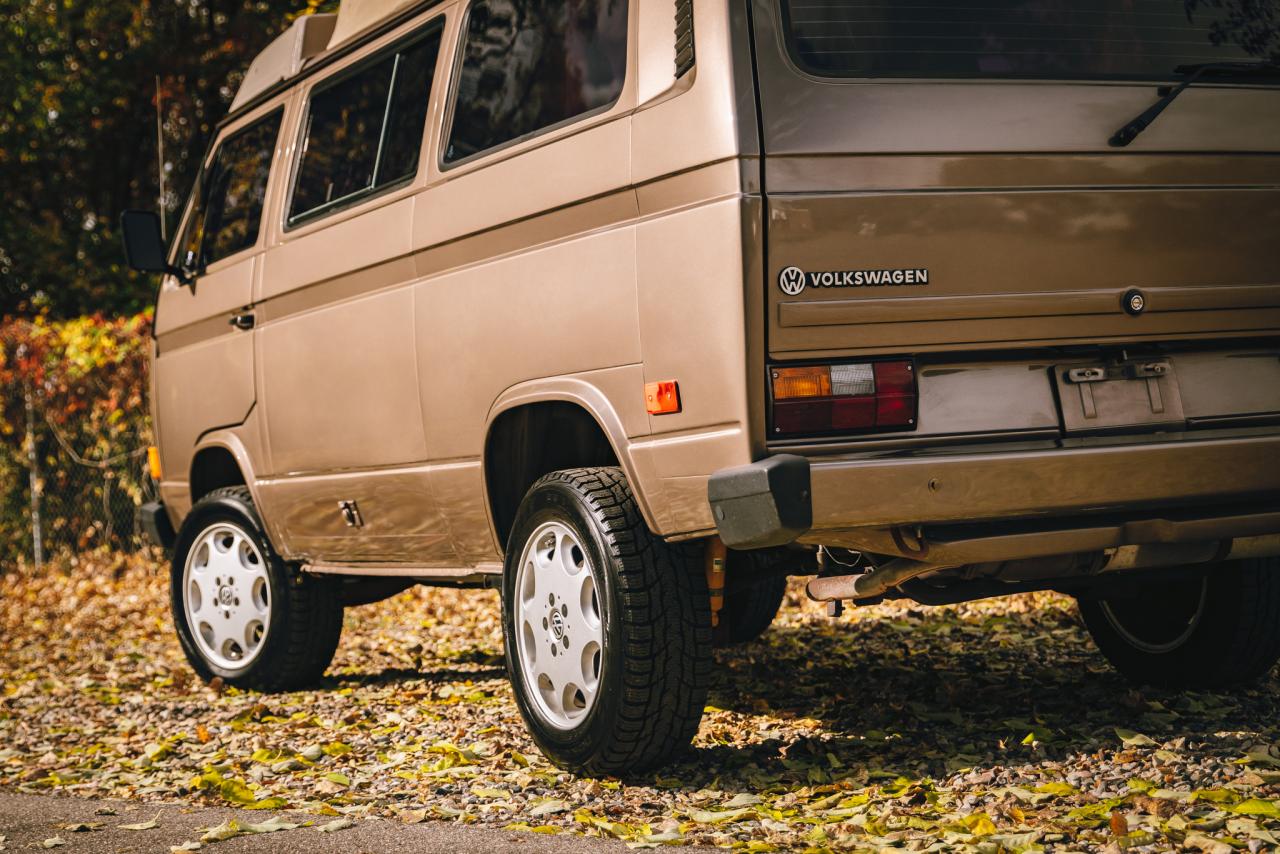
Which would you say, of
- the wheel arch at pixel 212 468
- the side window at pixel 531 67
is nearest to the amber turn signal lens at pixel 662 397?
the side window at pixel 531 67

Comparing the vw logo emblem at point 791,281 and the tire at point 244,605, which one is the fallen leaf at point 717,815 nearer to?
the vw logo emblem at point 791,281

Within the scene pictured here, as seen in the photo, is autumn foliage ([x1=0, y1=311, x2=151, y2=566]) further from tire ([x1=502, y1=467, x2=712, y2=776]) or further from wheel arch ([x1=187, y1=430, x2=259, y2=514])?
tire ([x1=502, y1=467, x2=712, y2=776])

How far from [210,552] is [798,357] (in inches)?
156

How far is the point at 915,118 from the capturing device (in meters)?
3.87

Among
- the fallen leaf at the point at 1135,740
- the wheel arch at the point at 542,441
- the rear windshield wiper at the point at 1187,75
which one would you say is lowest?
the fallen leaf at the point at 1135,740

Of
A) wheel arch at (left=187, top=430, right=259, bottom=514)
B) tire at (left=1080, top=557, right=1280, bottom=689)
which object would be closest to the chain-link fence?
wheel arch at (left=187, top=430, right=259, bottom=514)

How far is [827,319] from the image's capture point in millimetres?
3770

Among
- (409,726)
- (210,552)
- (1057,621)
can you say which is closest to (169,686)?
(210,552)

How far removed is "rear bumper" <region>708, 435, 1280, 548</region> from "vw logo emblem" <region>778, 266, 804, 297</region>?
0.42 meters

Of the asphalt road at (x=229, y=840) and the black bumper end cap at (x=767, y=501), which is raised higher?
the black bumper end cap at (x=767, y=501)

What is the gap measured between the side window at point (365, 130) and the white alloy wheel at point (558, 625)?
150cm

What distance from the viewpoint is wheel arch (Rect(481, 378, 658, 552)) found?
4.24 m

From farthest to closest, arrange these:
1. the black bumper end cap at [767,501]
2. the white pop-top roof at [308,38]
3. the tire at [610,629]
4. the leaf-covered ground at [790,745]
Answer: the white pop-top roof at [308,38] → the tire at [610,629] → the leaf-covered ground at [790,745] → the black bumper end cap at [767,501]

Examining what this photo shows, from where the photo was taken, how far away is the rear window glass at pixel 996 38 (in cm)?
392
